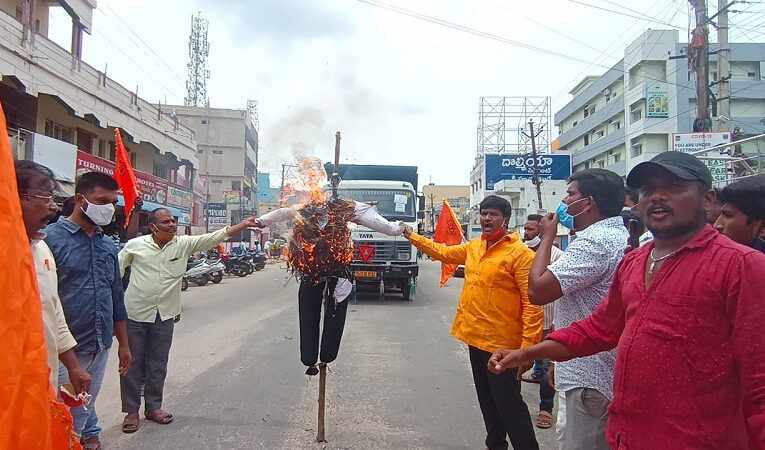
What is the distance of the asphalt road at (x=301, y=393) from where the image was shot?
4.29 m

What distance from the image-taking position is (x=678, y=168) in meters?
1.91

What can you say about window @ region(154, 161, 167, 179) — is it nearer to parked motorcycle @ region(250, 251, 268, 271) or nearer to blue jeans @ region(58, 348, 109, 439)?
parked motorcycle @ region(250, 251, 268, 271)

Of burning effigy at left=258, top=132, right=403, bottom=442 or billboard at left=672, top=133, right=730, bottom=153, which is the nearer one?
burning effigy at left=258, top=132, right=403, bottom=442

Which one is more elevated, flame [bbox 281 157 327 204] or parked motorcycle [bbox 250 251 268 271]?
flame [bbox 281 157 327 204]

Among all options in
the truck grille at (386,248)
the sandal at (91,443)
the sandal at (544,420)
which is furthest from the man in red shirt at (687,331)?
the truck grille at (386,248)

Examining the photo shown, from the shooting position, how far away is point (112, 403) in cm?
513

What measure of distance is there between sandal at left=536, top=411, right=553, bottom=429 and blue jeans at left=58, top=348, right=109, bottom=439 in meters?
3.77

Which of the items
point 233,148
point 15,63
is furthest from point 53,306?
point 233,148


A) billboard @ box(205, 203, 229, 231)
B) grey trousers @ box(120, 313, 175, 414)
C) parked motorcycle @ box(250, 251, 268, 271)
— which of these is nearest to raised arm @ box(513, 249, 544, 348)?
grey trousers @ box(120, 313, 175, 414)

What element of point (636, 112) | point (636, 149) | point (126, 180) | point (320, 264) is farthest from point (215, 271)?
point (636, 112)

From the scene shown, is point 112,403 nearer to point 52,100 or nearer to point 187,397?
point 187,397

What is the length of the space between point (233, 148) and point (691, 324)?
55.2 meters

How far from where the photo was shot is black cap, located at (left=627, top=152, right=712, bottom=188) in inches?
74.8

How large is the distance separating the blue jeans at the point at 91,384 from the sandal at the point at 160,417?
68 centimetres
